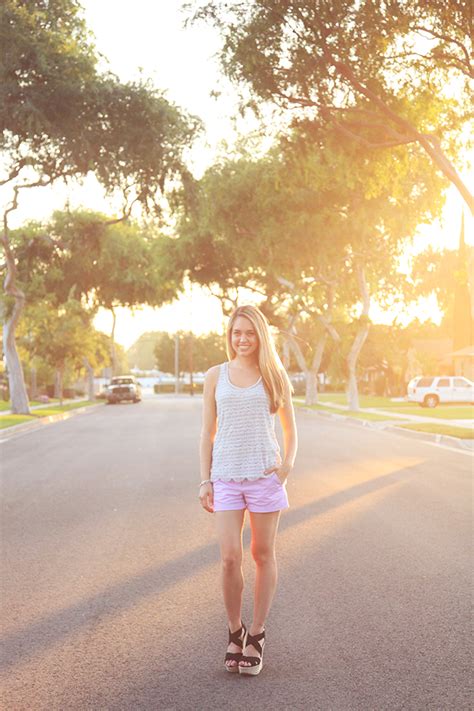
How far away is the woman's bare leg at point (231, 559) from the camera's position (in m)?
4.77

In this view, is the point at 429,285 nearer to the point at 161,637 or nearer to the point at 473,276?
the point at 473,276

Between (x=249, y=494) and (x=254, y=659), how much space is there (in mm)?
868

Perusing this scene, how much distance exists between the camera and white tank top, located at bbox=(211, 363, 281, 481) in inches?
188

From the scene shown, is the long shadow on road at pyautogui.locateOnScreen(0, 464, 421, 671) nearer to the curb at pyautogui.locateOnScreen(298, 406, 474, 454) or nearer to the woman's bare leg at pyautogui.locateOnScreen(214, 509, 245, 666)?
the woman's bare leg at pyautogui.locateOnScreen(214, 509, 245, 666)

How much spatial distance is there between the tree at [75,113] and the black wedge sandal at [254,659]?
19625mm

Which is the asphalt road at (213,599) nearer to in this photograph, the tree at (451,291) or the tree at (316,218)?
the tree at (316,218)

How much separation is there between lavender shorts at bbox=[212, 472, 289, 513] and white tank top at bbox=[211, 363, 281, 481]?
1.8 inches

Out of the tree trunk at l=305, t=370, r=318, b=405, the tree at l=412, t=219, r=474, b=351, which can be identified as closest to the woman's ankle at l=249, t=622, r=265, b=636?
the tree trunk at l=305, t=370, r=318, b=405

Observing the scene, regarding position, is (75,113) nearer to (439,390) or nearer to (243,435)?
(243,435)

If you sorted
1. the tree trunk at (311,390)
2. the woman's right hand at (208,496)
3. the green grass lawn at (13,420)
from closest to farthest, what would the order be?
the woman's right hand at (208,496)
the green grass lawn at (13,420)
the tree trunk at (311,390)

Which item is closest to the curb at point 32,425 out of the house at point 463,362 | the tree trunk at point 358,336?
the tree trunk at point 358,336

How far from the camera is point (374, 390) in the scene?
72.3 metres

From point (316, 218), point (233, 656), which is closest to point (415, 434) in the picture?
point (316, 218)

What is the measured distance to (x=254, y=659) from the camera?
4801mm
